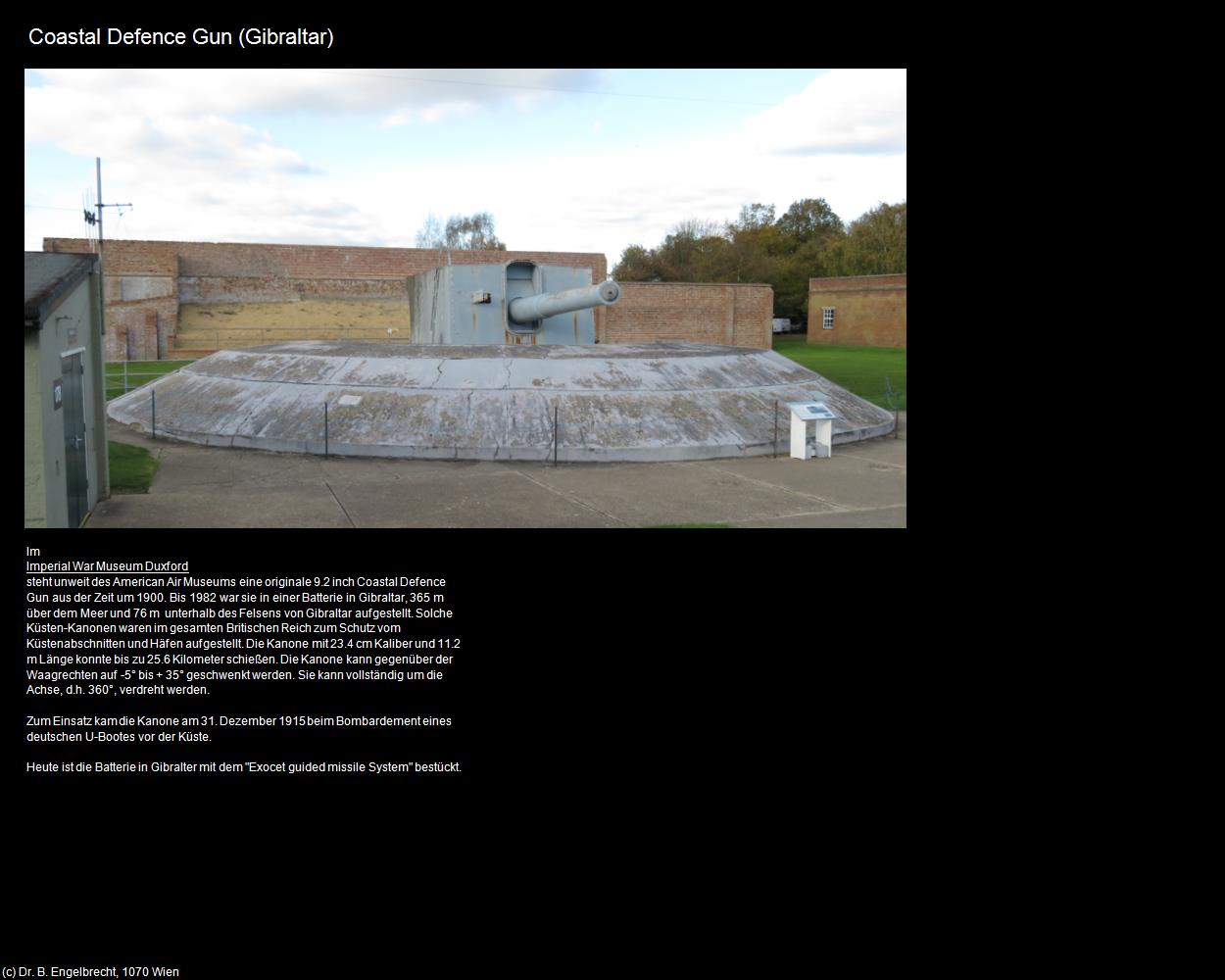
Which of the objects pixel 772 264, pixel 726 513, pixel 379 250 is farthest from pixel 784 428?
pixel 772 264

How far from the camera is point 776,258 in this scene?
187 ft

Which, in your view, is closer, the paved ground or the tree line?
the paved ground

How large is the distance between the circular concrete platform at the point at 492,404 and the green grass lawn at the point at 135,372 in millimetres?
→ 5793

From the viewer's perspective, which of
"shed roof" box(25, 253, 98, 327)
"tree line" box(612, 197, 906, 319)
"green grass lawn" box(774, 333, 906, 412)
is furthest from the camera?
"tree line" box(612, 197, 906, 319)

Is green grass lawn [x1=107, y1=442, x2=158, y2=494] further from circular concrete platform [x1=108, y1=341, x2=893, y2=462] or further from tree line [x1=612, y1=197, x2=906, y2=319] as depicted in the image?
tree line [x1=612, y1=197, x2=906, y2=319]

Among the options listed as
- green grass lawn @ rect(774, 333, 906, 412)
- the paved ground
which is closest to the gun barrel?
the paved ground

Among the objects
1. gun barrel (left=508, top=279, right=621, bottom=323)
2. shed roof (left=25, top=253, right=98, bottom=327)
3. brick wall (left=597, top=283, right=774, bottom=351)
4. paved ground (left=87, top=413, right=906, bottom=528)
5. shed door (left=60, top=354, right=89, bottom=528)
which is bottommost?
paved ground (left=87, top=413, right=906, bottom=528)

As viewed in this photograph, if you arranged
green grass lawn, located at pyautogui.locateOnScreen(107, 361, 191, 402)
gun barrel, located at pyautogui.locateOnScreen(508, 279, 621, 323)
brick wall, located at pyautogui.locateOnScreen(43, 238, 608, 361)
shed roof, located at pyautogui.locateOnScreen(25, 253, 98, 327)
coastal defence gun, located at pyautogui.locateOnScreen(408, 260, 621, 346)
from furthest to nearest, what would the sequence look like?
brick wall, located at pyautogui.locateOnScreen(43, 238, 608, 361) → green grass lawn, located at pyautogui.locateOnScreen(107, 361, 191, 402) → coastal defence gun, located at pyautogui.locateOnScreen(408, 260, 621, 346) → gun barrel, located at pyautogui.locateOnScreen(508, 279, 621, 323) → shed roof, located at pyautogui.locateOnScreen(25, 253, 98, 327)

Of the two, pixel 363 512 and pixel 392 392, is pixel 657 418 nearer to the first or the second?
pixel 392 392

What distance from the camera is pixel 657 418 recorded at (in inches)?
551

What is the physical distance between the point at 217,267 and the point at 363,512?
32258mm

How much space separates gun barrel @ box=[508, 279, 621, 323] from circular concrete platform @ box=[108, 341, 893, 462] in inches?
23.5

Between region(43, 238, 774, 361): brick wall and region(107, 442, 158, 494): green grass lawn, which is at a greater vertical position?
region(43, 238, 774, 361): brick wall

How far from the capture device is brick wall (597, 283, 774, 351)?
39062 mm
